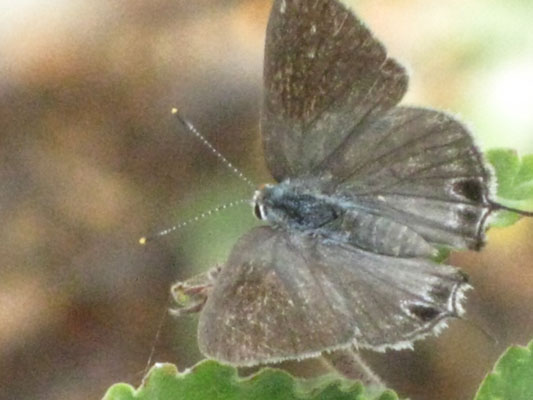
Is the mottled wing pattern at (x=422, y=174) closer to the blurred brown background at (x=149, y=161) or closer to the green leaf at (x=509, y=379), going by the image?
the green leaf at (x=509, y=379)

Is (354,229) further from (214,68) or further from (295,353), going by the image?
(214,68)

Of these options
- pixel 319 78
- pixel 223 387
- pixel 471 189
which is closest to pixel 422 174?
pixel 471 189

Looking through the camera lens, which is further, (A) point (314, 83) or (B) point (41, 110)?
(B) point (41, 110)

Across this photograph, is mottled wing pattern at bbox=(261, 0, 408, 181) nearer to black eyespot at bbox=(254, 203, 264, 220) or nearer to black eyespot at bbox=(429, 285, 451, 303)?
black eyespot at bbox=(254, 203, 264, 220)

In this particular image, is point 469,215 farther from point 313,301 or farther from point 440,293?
point 313,301

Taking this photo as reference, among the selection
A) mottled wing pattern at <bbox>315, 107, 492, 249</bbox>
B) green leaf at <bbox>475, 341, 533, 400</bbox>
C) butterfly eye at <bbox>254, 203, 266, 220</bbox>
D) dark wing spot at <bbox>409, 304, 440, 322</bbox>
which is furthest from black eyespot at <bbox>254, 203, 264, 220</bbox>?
green leaf at <bbox>475, 341, 533, 400</bbox>

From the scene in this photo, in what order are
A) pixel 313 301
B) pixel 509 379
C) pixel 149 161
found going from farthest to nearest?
pixel 149 161 → pixel 509 379 → pixel 313 301

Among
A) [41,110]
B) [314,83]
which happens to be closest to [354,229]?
[314,83]
